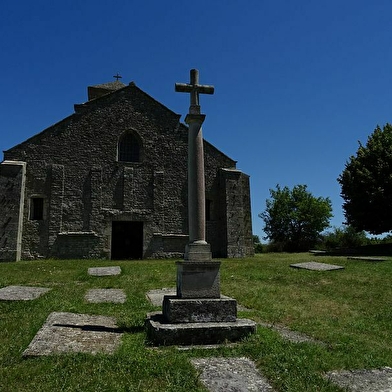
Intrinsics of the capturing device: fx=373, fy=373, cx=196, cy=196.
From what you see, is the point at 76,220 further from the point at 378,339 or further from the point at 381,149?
the point at 381,149

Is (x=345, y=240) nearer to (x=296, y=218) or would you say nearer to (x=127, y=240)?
(x=296, y=218)

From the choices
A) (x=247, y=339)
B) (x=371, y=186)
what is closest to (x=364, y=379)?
(x=247, y=339)

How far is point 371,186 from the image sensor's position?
24.2m

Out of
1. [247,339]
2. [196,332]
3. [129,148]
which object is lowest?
[247,339]

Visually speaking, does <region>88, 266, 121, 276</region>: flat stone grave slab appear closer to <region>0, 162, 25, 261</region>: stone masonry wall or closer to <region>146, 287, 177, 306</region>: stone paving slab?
<region>146, 287, 177, 306</region>: stone paving slab

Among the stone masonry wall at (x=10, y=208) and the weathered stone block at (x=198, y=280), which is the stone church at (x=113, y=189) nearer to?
the stone masonry wall at (x=10, y=208)

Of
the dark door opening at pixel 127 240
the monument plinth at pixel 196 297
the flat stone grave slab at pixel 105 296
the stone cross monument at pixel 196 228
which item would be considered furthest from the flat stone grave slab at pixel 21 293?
the dark door opening at pixel 127 240

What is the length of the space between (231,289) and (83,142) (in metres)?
13.6

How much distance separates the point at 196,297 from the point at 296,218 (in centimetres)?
3309

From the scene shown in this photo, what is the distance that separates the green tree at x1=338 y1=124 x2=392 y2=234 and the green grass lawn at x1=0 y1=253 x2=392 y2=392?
1288 cm

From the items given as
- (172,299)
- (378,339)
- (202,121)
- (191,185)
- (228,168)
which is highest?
(228,168)

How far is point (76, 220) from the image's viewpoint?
63.5 feet

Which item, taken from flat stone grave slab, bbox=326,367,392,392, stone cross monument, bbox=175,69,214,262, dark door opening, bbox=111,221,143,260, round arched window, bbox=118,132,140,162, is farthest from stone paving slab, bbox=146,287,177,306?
round arched window, bbox=118,132,140,162

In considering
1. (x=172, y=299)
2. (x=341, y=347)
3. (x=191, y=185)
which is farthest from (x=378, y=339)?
(x=191, y=185)
